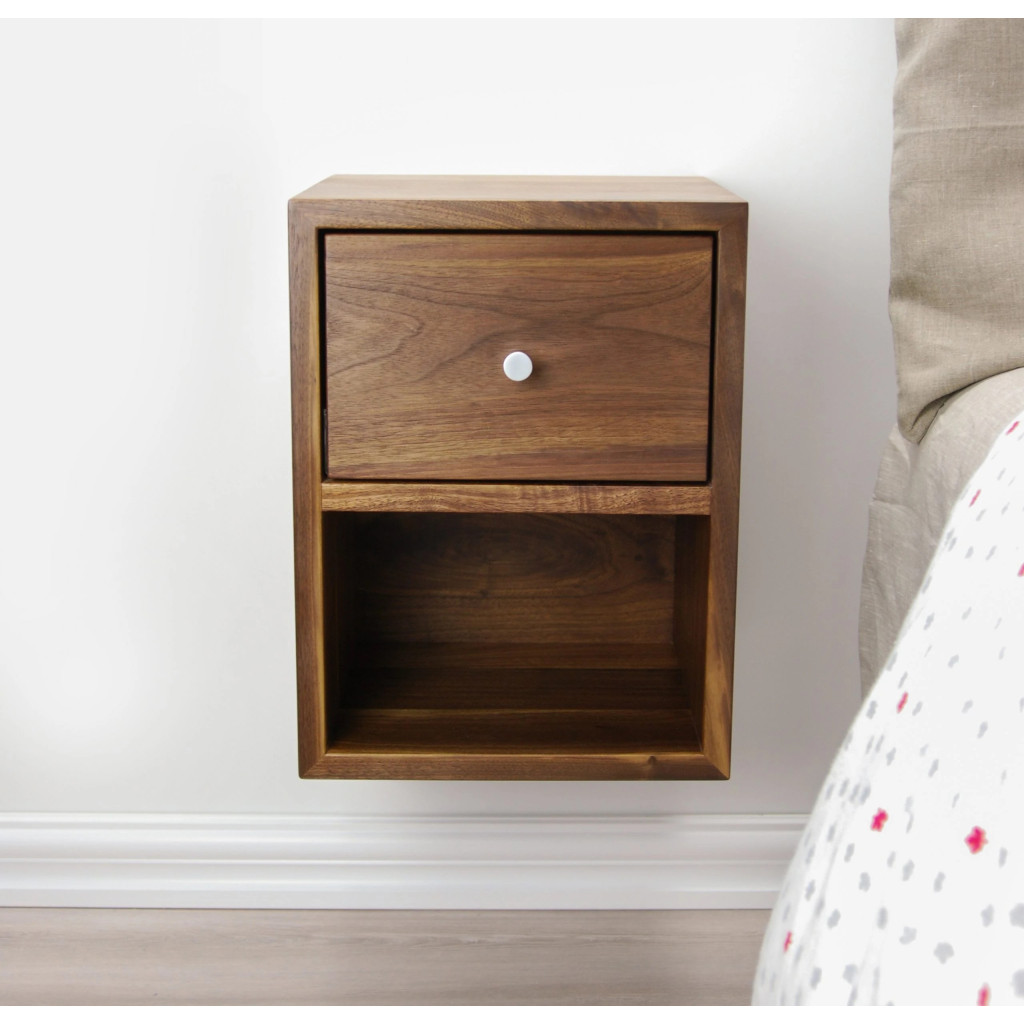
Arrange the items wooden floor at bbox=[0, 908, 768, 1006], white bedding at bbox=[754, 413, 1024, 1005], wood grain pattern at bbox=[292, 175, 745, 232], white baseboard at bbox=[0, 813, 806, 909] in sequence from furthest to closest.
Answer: white baseboard at bbox=[0, 813, 806, 909] < wooden floor at bbox=[0, 908, 768, 1006] < wood grain pattern at bbox=[292, 175, 745, 232] < white bedding at bbox=[754, 413, 1024, 1005]

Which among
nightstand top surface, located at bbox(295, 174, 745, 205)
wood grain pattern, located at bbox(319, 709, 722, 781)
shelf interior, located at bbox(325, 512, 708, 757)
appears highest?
nightstand top surface, located at bbox(295, 174, 745, 205)

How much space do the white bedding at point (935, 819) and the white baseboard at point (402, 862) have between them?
591 mm

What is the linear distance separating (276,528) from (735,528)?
540 mm

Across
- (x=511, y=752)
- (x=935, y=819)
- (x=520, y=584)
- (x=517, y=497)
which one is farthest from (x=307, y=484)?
(x=935, y=819)

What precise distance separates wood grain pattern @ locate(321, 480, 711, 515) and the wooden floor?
51 cm

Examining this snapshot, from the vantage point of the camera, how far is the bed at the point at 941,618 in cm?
46

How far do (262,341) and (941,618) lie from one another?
0.76 metres

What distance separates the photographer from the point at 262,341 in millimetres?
1117

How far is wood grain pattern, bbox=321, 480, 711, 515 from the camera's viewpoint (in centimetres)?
81

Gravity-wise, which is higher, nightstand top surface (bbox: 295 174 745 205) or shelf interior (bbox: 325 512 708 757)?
nightstand top surface (bbox: 295 174 745 205)

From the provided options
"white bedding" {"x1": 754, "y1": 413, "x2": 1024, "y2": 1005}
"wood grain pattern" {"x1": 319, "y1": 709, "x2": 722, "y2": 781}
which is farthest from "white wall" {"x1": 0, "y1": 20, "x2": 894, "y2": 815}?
"white bedding" {"x1": 754, "y1": 413, "x2": 1024, "y2": 1005}

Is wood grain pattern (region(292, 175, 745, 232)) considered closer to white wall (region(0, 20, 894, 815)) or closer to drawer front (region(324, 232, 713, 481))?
drawer front (region(324, 232, 713, 481))

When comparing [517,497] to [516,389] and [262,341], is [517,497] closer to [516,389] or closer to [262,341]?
[516,389]

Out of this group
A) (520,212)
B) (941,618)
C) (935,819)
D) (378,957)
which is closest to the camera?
(935,819)
